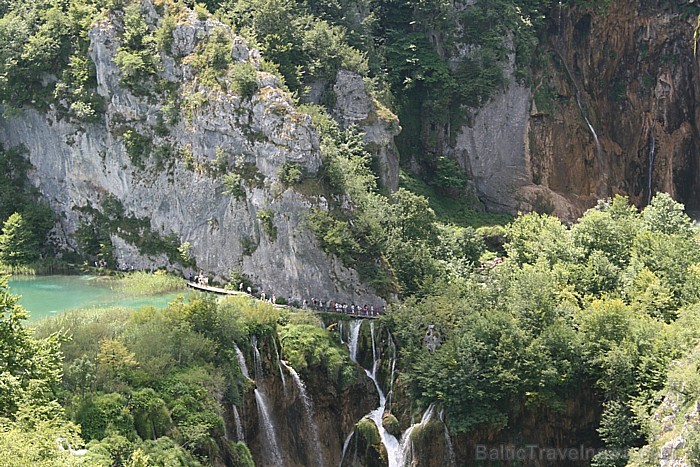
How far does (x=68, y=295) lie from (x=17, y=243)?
925cm

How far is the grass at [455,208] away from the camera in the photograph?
56.7 metres

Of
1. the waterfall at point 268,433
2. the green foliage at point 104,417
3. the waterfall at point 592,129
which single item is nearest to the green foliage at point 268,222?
the waterfall at point 268,433

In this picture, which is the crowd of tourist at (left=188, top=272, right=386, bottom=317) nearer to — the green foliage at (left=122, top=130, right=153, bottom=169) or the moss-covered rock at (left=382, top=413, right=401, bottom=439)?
the moss-covered rock at (left=382, top=413, right=401, bottom=439)

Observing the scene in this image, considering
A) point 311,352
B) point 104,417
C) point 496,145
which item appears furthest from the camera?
point 496,145

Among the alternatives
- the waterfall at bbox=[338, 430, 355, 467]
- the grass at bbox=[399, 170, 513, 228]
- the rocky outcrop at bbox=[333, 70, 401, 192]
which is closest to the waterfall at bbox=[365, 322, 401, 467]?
the waterfall at bbox=[338, 430, 355, 467]

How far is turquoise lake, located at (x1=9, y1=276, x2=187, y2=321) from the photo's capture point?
41375 millimetres

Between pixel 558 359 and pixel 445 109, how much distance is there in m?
29.4

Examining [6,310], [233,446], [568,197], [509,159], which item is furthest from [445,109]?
[6,310]

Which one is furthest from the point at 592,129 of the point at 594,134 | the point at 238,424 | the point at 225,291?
the point at 238,424

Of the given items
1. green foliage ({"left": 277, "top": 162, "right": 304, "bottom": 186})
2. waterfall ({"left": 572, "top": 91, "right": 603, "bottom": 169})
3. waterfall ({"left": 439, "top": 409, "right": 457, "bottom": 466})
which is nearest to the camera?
waterfall ({"left": 439, "top": 409, "right": 457, "bottom": 466})

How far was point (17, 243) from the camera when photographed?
51.4 metres

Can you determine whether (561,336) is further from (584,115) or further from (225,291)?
(584,115)

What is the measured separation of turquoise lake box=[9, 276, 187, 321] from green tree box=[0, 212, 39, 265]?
1.92 meters

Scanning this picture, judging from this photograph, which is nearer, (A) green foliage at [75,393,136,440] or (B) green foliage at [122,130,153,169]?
(A) green foliage at [75,393,136,440]
